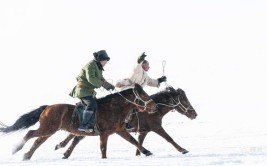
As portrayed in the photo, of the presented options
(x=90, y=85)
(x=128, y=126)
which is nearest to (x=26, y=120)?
(x=90, y=85)

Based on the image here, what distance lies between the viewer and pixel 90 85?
1039cm

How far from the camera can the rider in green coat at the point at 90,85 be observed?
10039mm

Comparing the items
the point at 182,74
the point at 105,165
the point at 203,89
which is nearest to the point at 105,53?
the point at 105,165

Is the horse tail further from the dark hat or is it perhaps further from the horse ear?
the horse ear

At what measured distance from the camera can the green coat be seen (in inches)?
394

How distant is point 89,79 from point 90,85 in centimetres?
43

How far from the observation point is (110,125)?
33.9 feet

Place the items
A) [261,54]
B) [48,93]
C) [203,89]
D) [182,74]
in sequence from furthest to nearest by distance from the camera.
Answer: [261,54] < [182,74] < [48,93] < [203,89]

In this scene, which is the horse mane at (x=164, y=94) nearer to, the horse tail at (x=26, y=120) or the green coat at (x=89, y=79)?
the green coat at (x=89, y=79)

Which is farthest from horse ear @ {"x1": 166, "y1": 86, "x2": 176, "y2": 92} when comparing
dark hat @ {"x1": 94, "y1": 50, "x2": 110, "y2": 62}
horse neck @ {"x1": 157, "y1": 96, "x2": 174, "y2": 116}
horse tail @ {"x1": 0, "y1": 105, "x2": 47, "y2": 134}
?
horse tail @ {"x1": 0, "y1": 105, "x2": 47, "y2": 134}

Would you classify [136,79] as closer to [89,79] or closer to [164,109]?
[164,109]

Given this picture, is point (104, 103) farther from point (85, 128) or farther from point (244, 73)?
point (244, 73)

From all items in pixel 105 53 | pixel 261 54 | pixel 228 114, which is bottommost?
pixel 228 114

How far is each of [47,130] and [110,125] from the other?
1418 millimetres
